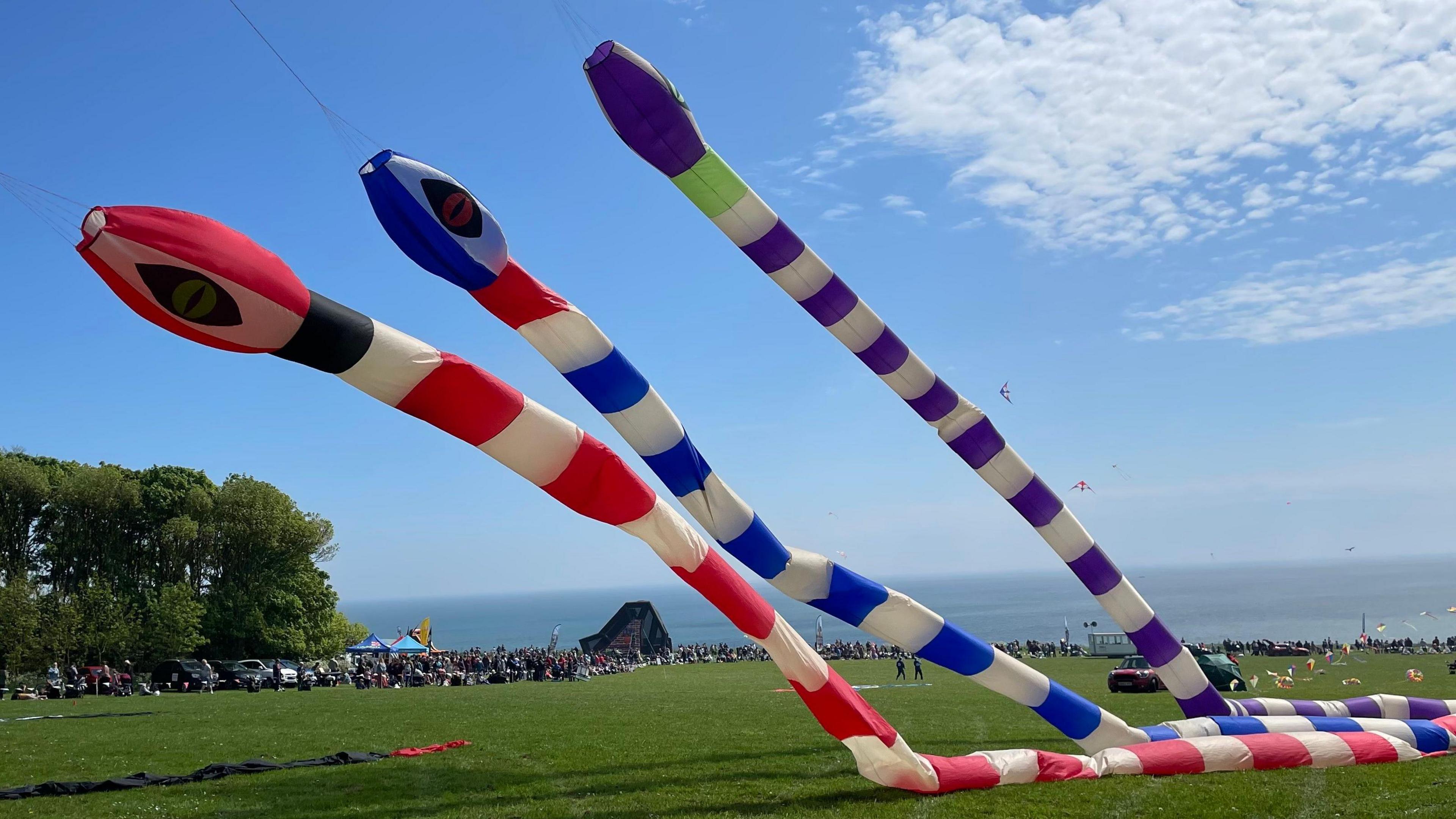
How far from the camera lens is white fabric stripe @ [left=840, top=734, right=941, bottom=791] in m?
9.68

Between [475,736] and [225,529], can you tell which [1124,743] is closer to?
[475,736]

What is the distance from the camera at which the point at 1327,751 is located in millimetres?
11164

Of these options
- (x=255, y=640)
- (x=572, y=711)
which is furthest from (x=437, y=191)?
(x=255, y=640)

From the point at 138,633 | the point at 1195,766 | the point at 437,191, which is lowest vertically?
the point at 1195,766

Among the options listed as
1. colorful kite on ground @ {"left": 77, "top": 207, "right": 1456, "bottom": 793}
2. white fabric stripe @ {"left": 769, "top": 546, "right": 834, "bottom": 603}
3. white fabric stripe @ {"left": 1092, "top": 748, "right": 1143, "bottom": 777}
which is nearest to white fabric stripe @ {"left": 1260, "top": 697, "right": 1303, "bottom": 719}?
colorful kite on ground @ {"left": 77, "top": 207, "right": 1456, "bottom": 793}

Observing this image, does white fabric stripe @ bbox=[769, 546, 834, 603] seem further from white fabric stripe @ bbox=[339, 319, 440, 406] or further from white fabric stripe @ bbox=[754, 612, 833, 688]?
white fabric stripe @ bbox=[339, 319, 440, 406]

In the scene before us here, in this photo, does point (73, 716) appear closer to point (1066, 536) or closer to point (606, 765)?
point (606, 765)

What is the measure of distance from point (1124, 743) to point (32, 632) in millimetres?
40584

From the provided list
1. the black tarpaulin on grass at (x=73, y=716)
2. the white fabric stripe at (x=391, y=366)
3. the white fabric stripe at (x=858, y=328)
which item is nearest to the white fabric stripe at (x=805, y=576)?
the white fabric stripe at (x=858, y=328)

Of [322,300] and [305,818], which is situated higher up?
[322,300]

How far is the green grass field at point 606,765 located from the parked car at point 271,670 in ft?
38.1

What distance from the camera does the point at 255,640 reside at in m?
42.9

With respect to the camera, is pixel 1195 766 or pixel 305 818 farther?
pixel 1195 766

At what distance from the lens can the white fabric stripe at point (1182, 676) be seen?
13.2 metres
